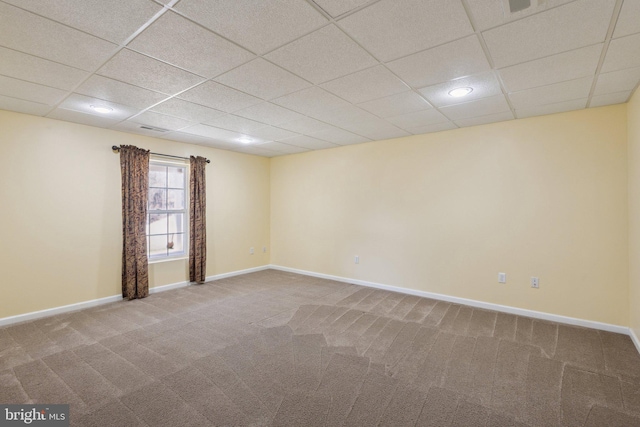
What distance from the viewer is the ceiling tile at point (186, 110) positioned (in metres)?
3.06

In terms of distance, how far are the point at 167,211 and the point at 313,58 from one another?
3919mm

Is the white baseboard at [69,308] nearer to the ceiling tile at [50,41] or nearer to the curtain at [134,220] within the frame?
the curtain at [134,220]

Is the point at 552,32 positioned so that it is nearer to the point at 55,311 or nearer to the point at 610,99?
the point at 610,99

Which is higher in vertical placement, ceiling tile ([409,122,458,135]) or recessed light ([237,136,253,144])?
ceiling tile ([409,122,458,135])

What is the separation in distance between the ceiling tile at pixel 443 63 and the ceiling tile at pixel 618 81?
3.60 feet

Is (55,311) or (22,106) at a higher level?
(22,106)

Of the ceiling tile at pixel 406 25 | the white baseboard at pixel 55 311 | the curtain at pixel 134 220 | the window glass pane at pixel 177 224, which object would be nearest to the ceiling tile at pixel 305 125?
the ceiling tile at pixel 406 25

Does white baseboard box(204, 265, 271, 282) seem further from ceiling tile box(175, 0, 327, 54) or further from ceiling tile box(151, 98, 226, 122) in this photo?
ceiling tile box(175, 0, 327, 54)

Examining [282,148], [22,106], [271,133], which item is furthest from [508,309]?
[22,106]

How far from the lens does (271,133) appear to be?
14.1ft

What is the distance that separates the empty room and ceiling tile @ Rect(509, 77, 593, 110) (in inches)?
1.3

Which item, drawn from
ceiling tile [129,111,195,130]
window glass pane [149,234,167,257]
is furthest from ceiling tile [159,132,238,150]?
window glass pane [149,234,167,257]

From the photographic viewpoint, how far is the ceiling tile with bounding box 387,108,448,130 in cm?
342

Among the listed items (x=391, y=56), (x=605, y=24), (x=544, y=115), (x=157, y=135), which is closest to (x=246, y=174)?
(x=157, y=135)
